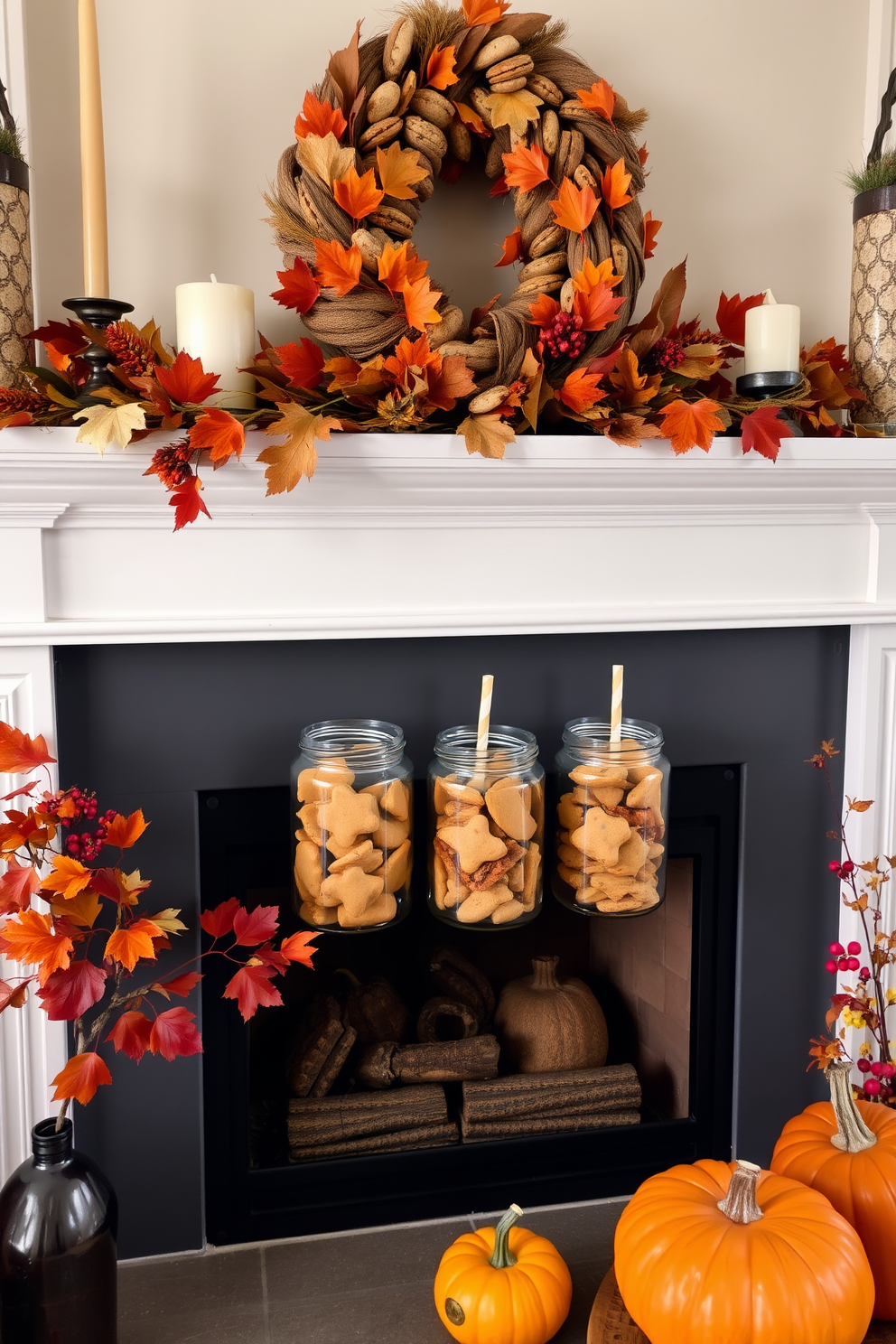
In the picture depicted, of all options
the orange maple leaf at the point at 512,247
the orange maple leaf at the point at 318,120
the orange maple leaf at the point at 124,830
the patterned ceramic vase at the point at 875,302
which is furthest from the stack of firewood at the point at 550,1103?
the orange maple leaf at the point at 318,120

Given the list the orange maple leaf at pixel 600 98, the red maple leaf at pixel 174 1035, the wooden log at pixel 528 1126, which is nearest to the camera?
the red maple leaf at pixel 174 1035

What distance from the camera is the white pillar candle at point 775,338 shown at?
1308 mm

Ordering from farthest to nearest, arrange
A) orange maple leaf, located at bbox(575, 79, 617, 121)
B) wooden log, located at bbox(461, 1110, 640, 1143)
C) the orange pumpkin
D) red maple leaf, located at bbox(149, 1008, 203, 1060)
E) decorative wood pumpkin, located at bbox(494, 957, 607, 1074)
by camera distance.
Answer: decorative wood pumpkin, located at bbox(494, 957, 607, 1074) → wooden log, located at bbox(461, 1110, 640, 1143) → orange maple leaf, located at bbox(575, 79, 617, 121) → red maple leaf, located at bbox(149, 1008, 203, 1060) → the orange pumpkin

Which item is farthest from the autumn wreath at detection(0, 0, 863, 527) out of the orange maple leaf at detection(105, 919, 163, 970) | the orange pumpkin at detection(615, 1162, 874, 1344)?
the orange pumpkin at detection(615, 1162, 874, 1344)

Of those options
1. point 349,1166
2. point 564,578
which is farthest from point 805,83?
point 349,1166

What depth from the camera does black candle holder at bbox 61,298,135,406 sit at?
110cm

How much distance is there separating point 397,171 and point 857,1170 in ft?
4.27

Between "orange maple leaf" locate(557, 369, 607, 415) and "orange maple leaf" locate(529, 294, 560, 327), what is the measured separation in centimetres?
7

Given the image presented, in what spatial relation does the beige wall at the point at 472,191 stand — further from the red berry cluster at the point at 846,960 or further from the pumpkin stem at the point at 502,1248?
the pumpkin stem at the point at 502,1248

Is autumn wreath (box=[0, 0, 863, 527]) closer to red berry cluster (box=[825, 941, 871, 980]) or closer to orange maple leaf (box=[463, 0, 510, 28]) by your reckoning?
orange maple leaf (box=[463, 0, 510, 28])

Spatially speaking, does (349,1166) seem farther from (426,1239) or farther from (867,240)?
(867,240)

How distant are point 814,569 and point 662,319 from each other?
0.42 metres

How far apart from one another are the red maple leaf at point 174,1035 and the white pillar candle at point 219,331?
0.70 metres

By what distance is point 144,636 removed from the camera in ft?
4.04
